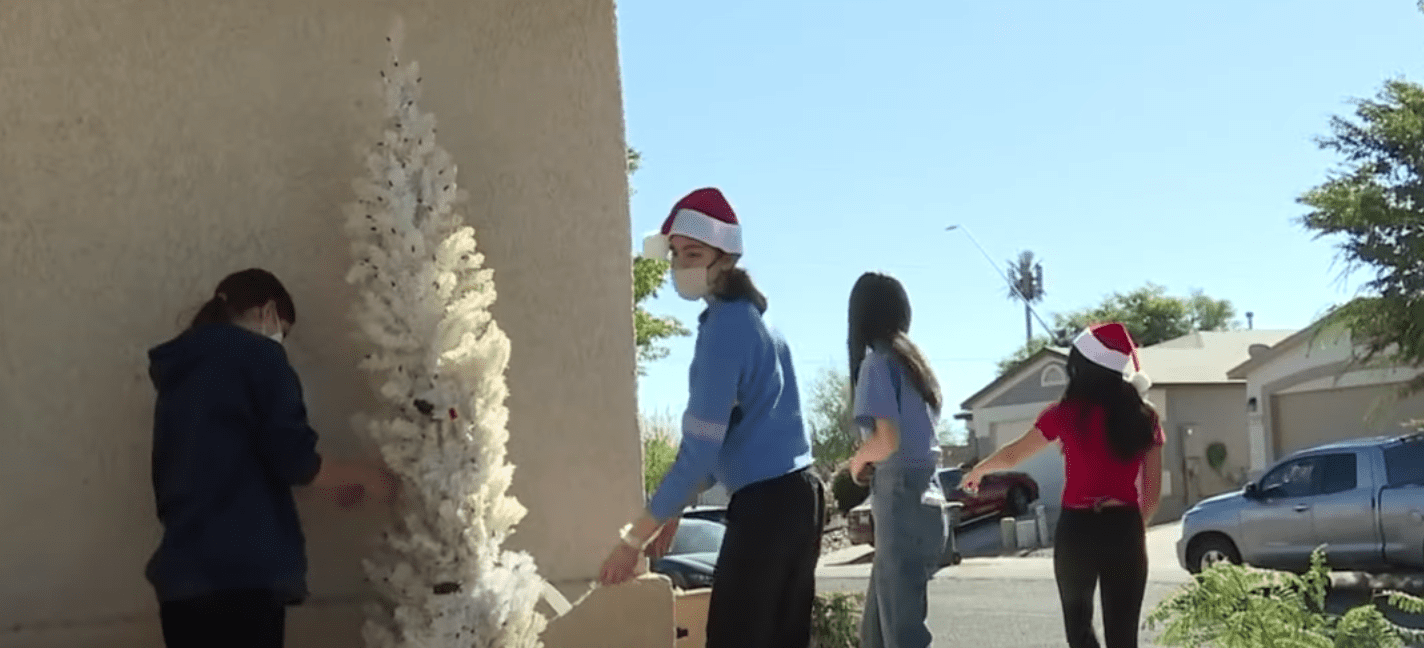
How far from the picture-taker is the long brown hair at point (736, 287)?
3846 millimetres

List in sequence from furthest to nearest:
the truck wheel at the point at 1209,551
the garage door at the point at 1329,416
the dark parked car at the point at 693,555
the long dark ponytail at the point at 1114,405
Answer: the garage door at the point at 1329,416 < the truck wheel at the point at 1209,551 < the dark parked car at the point at 693,555 < the long dark ponytail at the point at 1114,405

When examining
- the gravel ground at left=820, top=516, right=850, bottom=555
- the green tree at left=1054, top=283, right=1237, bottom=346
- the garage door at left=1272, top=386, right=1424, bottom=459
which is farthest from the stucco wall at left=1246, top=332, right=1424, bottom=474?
the green tree at left=1054, top=283, right=1237, bottom=346

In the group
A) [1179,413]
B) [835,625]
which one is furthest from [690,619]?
[1179,413]

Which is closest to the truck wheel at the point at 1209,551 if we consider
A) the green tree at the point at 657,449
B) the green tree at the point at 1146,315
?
the green tree at the point at 657,449

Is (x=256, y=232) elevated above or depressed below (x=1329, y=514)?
above

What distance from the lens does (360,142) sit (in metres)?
4.07

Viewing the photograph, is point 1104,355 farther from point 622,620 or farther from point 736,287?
point 622,620

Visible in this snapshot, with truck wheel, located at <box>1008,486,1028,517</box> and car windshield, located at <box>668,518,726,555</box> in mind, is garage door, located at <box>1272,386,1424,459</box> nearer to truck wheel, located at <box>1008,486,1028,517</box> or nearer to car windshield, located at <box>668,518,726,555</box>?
truck wheel, located at <box>1008,486,1028,517</box>

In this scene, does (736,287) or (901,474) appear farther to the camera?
(901,474)

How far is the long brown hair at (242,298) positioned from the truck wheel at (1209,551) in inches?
571

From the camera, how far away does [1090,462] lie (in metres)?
5.18

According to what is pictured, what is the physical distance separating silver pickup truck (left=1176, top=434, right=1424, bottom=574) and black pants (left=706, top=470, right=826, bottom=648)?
39.8 ft

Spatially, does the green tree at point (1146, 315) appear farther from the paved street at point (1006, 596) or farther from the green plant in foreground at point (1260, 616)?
the green plant in foreground at point (1260, 616)

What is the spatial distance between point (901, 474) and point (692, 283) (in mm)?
1358
